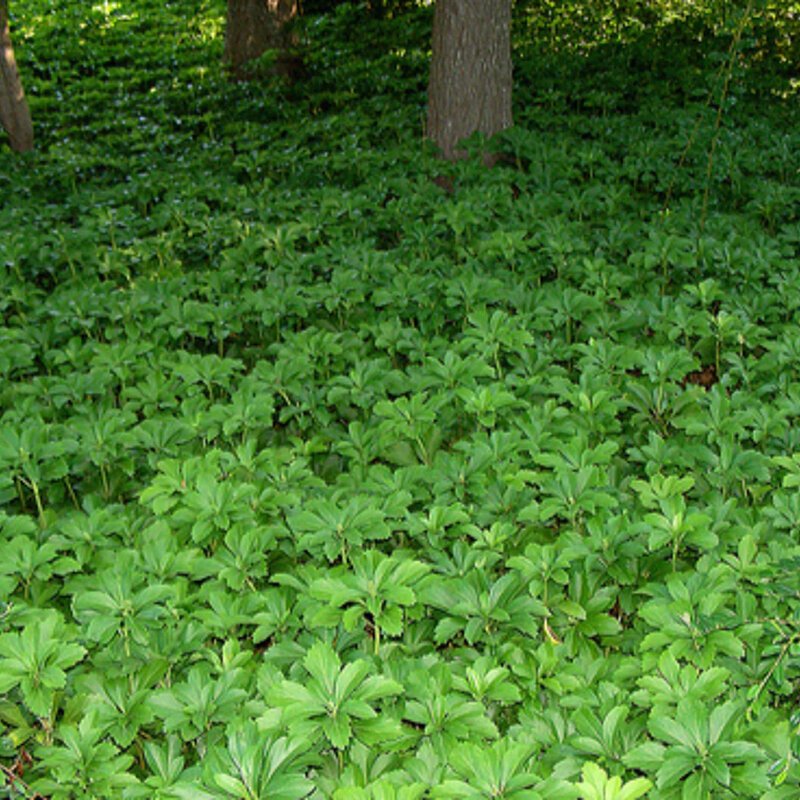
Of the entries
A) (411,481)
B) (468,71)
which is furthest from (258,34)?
(411,481)

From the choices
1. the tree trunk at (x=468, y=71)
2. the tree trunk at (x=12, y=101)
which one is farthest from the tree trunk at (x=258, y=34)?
the tree trunk at (x=468, y=71)

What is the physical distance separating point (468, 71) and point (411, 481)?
4.31m

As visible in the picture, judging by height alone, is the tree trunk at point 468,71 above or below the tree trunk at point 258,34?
below

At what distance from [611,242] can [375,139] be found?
331 centimetres

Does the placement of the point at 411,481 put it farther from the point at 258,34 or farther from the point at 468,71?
the point at 258,34

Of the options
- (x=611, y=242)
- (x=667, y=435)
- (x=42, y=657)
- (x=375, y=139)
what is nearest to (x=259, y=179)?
(x=375, y=139)

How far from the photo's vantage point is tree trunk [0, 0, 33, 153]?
639 cm

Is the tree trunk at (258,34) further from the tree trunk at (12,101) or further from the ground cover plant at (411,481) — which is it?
the ground cover plant at (411,481)

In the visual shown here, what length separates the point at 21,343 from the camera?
3605 mm

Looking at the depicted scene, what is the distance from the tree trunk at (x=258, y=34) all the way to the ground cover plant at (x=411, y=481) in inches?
134

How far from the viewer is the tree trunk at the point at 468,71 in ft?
18.9

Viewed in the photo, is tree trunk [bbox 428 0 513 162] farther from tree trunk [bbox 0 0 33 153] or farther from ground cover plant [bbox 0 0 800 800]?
tree trunk [bbox 0 0 33 153]

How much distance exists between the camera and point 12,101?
674 cm

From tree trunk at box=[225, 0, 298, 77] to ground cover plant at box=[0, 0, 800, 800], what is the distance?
3409mm
